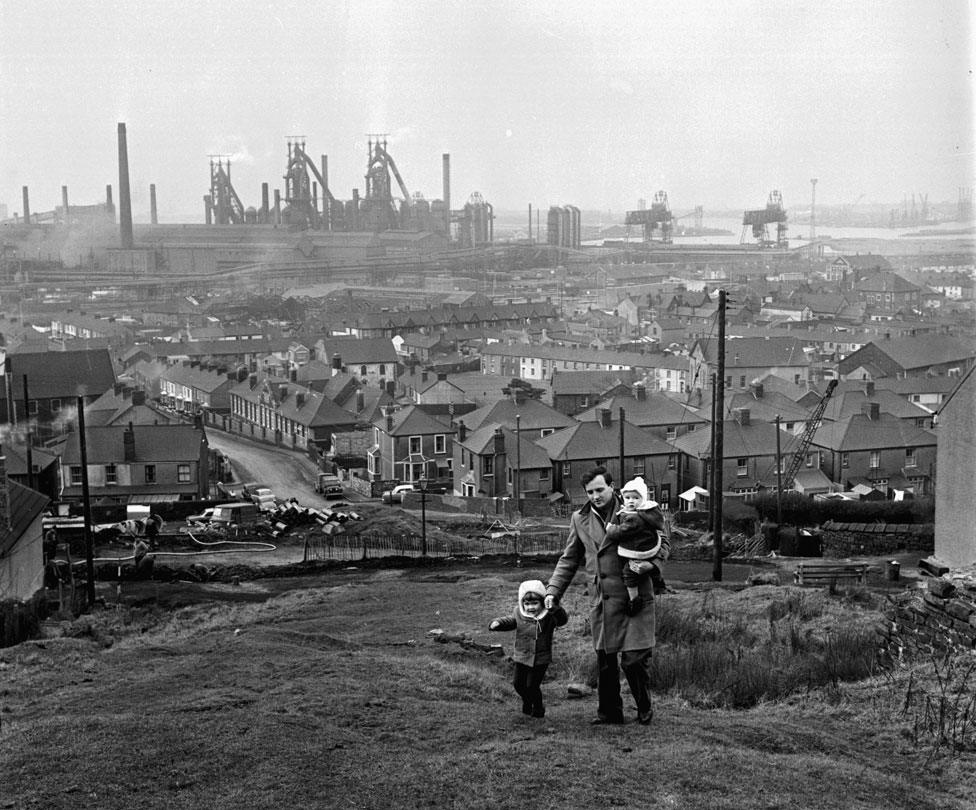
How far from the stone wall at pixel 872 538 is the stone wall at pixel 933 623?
5968 mm

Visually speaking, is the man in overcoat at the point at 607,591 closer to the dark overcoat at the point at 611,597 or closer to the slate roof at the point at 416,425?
the dark overcoat at the point at 611,597

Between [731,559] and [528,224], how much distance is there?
4879cm

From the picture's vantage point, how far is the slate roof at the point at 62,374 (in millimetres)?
18250

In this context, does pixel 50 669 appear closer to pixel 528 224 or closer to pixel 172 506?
pixel 172 506

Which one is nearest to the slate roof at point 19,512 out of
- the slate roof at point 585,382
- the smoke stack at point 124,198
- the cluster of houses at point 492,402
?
the cluster of houses at point 492,402

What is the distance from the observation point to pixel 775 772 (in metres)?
2.69

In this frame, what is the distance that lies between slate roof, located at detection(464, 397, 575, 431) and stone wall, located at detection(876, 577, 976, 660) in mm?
11168

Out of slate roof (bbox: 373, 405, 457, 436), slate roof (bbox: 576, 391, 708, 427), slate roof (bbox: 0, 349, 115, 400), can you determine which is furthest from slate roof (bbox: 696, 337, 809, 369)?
slate roof (bbox: 0, 349, 115, 400)

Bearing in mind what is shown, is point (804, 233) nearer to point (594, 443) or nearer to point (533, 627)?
point (594, 443)

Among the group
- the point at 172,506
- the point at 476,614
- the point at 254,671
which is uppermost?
the point at 254,671

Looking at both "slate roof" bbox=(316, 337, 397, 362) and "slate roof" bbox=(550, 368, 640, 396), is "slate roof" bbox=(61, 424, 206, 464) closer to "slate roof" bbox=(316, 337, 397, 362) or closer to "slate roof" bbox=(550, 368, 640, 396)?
"slate roof" bbox=(550, 368, 640, 396)

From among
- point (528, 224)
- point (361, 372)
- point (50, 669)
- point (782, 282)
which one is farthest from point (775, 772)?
point (528, 224)

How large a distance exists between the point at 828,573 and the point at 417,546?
4207 millimetres

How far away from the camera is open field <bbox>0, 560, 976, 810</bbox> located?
2609 mm
